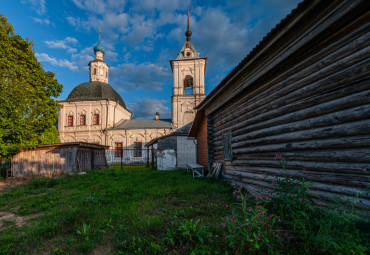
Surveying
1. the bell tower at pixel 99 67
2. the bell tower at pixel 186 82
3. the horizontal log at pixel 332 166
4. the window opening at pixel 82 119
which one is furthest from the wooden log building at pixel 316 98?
the bell tower at pixel 99 67

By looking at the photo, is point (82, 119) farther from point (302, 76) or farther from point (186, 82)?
point (302, 76)

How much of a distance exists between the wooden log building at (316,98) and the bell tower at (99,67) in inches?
1370

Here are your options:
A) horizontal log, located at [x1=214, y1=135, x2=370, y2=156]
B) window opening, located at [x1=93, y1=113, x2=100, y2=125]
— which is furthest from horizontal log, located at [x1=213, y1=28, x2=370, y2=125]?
window opening, located at [x1=93, y1=113, x2=100, y2=125]

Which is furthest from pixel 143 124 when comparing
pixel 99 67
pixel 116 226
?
pixel 116 226

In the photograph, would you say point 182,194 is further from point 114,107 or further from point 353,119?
point 114,107

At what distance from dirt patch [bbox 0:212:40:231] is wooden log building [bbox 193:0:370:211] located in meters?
6.32

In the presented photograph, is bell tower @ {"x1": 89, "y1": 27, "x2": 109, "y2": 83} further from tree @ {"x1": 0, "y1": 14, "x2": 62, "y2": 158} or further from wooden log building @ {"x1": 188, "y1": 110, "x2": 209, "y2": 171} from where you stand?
wooden log building @ {"x1": 188, "y1": 110, "x2": 209, "y2": 171}

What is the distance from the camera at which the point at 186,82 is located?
29734 mm

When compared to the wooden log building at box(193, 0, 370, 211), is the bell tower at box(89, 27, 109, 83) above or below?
above

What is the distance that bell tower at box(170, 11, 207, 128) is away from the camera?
88.4 ft

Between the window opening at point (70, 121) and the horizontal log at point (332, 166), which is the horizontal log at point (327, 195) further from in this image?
the window opening at point (70, 121)

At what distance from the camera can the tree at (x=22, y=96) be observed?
11042 mm

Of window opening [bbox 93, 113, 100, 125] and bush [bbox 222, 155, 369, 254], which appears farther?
window opening [bbox 93, 113, 100, 125]

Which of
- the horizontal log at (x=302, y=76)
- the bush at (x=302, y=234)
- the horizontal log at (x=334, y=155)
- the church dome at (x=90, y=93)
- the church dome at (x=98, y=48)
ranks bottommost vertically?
the bush at (x=302, y=234)
